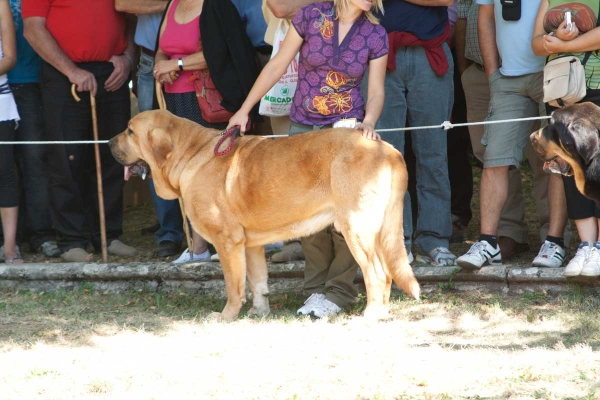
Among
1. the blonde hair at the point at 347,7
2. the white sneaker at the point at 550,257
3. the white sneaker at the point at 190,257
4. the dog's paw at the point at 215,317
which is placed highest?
the blonde hair at the point at 347,7

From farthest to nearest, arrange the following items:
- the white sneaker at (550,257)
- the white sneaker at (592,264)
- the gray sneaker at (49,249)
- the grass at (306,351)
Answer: the gray sneaker at (49,249) < the white sneaker at (550,257) < the white sneaker at (592,264) < the grass at (306,351)

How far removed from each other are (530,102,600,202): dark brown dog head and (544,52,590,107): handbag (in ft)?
Answer: 1.26

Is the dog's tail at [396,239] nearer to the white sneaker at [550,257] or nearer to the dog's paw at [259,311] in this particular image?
the dog's paw at [259,311]

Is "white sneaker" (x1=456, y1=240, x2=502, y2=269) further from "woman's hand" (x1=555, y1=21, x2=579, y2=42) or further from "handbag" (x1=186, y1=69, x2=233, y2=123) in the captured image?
"handbag" (x1=186, y1=69, x2=233, y2=123)

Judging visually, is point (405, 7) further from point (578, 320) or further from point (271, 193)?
point (578, 320)

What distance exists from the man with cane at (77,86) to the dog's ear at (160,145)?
162cm

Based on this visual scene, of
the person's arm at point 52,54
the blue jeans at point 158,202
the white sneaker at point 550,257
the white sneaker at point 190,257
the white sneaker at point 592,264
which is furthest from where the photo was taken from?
the blue jeans at point 158,202

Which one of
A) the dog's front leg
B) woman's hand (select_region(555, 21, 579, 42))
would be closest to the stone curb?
the dog's front leg

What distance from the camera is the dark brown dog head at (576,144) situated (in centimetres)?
553

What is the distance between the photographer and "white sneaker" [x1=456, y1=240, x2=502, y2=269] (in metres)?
6.47

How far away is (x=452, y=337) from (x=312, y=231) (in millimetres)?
1117

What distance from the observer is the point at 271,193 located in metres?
5.93

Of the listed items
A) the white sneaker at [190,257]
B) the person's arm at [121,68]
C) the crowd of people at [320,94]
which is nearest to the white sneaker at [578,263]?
the crowd of people at [320,94]

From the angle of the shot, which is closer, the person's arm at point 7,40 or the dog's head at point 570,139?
the dog's head at point 570,139
